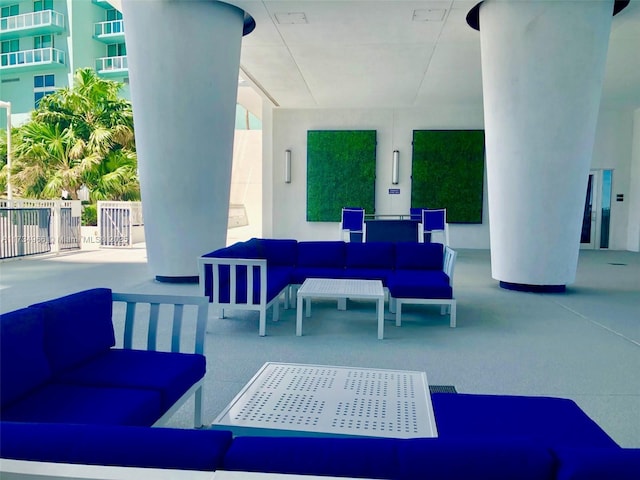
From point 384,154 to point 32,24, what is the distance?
21044mm

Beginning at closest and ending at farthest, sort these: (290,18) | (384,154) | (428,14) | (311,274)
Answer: (311,274) < (428,14) < (290,18) < (384,154)

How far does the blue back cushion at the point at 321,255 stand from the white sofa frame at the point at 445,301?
2.92 feet

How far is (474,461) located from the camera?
3.08ft

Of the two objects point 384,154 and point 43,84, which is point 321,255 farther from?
point 43,84

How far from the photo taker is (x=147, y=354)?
8.60ft

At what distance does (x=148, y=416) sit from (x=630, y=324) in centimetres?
497

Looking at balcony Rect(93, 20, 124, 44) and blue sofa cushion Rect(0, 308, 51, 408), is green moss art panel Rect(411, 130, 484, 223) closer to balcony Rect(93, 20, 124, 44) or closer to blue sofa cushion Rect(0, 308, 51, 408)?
blue sofa cushion Rect(0, 308, 51, 408)

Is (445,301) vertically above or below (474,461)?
below

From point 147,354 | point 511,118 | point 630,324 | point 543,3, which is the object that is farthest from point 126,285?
point 543,3

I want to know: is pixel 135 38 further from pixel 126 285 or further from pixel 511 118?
pixel 511 118

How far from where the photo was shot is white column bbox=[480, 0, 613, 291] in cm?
625

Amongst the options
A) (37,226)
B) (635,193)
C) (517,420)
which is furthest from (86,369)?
(635,193)

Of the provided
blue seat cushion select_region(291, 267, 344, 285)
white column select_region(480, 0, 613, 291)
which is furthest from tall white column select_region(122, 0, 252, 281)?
white column select_region(480, 0, 613, 291)

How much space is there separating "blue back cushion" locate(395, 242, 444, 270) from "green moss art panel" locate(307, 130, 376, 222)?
22.9 feet
